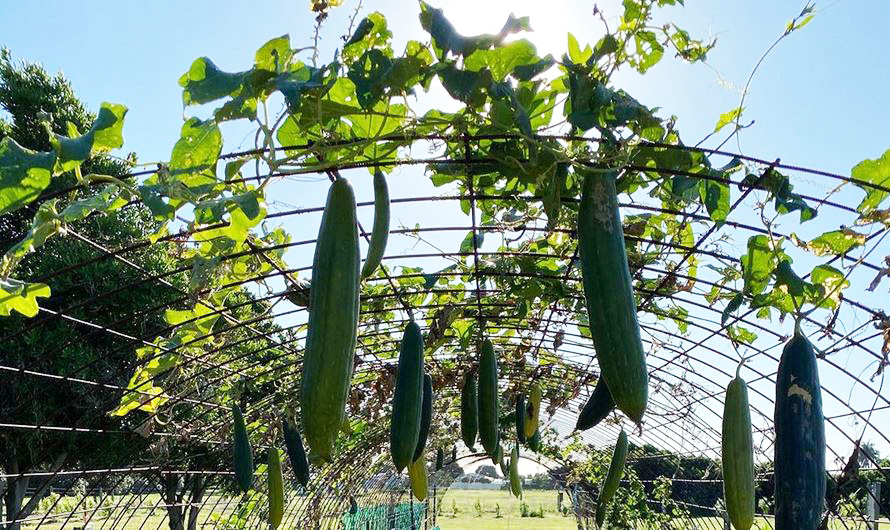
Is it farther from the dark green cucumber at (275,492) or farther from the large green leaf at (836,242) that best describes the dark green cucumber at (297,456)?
the large green leaf at (836,242)

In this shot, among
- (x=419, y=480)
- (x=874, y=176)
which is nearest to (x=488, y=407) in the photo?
(x=419, y=480)

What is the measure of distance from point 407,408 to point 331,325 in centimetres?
82

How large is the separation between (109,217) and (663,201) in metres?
13.1

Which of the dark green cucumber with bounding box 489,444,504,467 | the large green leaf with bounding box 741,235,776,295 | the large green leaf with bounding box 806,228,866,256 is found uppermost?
the large green leaf with bounding box 806,228,866,256

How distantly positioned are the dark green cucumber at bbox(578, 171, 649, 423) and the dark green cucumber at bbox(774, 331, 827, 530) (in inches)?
31.9

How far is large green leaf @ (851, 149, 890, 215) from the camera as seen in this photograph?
318cm

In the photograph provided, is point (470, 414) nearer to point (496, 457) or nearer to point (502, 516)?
point (496, 457)

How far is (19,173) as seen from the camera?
225 centimetres

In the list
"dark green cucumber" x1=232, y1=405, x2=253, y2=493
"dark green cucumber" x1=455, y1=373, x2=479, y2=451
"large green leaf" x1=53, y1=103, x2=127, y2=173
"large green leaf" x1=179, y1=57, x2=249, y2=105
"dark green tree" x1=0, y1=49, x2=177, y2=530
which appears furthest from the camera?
"dark green tree" x1=0, y1=49, x2=177, y2=530

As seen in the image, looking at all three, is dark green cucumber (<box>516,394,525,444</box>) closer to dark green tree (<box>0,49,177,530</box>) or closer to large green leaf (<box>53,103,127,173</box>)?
large green leaf (<box>53,103,127,173</box>)

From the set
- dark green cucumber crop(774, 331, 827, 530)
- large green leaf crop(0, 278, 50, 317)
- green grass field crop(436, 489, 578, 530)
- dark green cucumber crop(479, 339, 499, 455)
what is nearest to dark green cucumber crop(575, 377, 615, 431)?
dark green cucumber crop(774, 331, 827, 530)

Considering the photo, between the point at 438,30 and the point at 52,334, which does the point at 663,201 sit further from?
the point at 52,334

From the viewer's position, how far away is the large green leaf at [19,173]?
2.24 metres

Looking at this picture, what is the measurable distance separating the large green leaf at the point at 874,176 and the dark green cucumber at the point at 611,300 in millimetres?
1519
